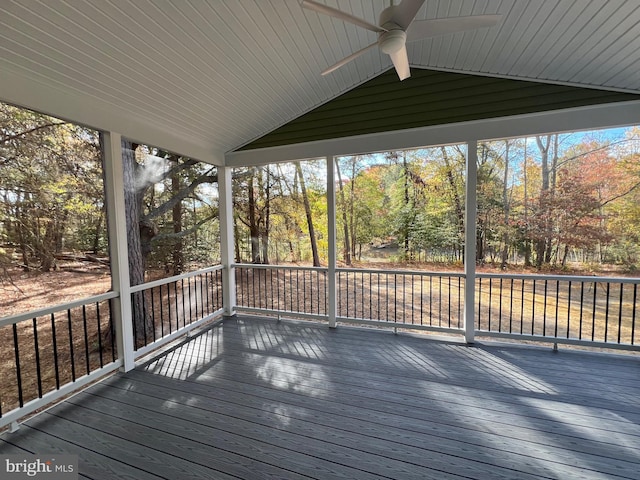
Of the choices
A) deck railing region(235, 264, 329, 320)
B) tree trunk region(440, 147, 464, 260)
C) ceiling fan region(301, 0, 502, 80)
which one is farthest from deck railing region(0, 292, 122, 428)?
tree trunk region(440, 147, 464, 260)

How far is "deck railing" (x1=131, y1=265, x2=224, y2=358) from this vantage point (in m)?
3.51

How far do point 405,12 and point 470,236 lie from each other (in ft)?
8.46

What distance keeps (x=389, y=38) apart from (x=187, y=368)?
139 inches

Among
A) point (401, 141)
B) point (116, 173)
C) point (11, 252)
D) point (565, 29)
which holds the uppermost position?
point (565, 29)

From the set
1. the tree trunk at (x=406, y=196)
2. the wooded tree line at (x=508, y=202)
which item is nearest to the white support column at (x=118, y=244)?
the wooded tree line at (x=508, y=202)

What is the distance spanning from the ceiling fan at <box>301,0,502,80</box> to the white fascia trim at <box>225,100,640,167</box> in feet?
5.11

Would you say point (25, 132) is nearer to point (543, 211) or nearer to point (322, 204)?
point (322, 204)

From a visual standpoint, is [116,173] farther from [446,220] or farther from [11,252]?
[446,220]

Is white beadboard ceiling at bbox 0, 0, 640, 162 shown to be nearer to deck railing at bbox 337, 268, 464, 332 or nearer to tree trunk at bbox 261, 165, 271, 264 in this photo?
tree trunk at bbox 261, 165, 271, 264

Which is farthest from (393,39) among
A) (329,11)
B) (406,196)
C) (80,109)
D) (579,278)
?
(406,196)

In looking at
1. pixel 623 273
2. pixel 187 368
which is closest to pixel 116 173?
pixel 187 368

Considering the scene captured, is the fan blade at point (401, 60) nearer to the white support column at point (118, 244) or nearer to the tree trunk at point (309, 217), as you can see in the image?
the white support column at point (118, 244)

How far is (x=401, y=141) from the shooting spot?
11.5 feet

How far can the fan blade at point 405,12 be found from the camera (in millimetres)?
1595
